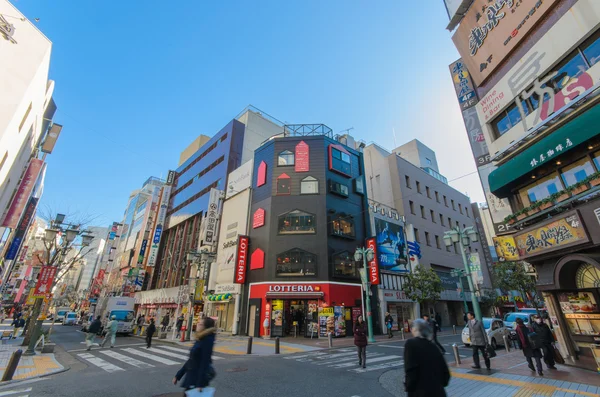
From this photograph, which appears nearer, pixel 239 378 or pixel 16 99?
pixel 239 378

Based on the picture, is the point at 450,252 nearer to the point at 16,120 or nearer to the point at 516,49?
the point at 516,49

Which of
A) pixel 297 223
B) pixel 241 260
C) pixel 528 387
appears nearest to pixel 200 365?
pixel 528 387

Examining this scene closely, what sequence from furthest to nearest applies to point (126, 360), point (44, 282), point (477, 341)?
point (44, 282), point (126, 360), point (477, 341)

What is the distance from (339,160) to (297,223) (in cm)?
877

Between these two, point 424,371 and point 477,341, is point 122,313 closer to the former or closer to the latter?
point 477,341

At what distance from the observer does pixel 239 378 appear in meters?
8.35

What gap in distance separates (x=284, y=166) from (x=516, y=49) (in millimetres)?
19941

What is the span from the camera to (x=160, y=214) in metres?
52.2

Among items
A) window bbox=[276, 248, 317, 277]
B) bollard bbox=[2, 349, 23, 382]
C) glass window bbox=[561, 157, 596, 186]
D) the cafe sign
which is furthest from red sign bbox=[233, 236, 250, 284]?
glass window bbox=[561, 157, 596, 186]

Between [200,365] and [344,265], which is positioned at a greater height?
[344,265]

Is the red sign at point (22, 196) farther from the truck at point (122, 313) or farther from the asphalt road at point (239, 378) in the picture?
the asphalt road at point (239, 378)

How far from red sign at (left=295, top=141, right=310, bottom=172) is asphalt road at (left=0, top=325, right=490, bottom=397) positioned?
18.7 meters

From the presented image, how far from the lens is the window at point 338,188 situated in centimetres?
2702

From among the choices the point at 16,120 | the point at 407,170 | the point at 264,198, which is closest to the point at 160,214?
the point at 264,198
